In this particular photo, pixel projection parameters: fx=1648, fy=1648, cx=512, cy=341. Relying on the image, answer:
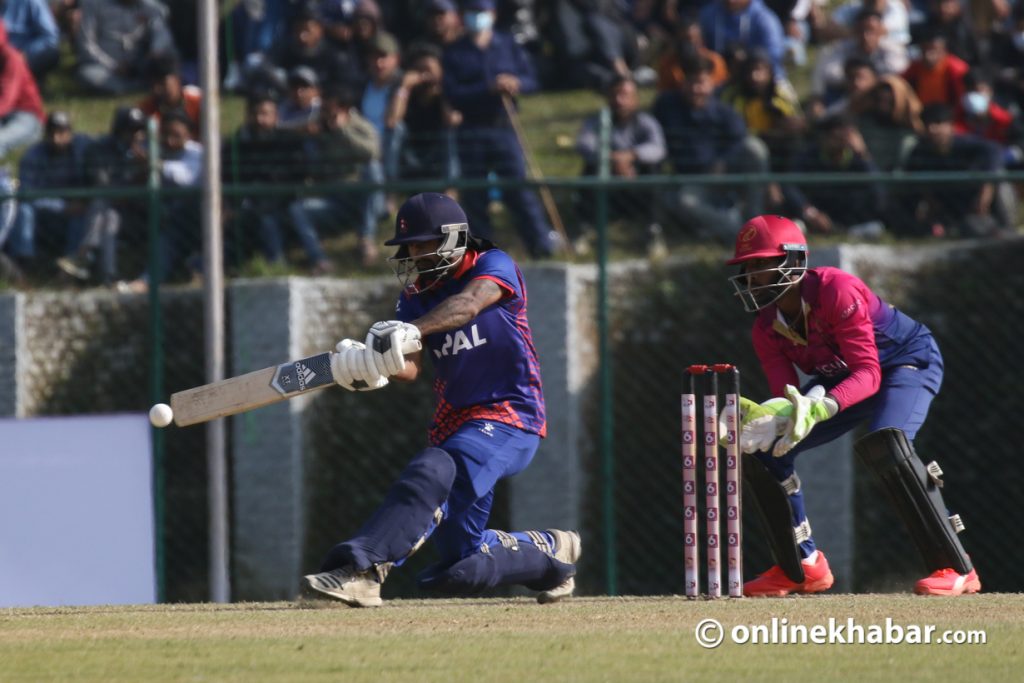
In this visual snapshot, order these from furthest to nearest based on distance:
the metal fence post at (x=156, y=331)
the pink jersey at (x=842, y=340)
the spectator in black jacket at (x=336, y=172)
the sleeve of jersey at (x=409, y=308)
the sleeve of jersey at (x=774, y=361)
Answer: the spectator in black jacket at (x=336, y=172) → the metal fence post at (x=156, y=331) → the sleeve of jersey at (x=774, y=361) → the pink jersey at (x=842, y=340) → the sleeve of jersey at (x=409, y=308)

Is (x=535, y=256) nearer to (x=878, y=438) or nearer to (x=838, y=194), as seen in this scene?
(x=838, y=194)

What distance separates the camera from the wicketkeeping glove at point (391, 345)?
21.1ft

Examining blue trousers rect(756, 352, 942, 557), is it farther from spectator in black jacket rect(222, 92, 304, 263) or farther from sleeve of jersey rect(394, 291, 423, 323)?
spectator in black jacket rect(222, 92, 304, 263)

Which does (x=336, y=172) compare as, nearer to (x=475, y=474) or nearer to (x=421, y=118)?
(x=421, y=118)

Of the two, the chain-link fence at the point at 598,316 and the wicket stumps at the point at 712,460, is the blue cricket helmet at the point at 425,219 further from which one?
the chain-link fence at the point at 598,316

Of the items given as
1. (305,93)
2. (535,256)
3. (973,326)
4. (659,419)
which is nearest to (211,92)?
(305,93)

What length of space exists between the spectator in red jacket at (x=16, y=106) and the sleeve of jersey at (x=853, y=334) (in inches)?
316

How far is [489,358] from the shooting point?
7086 millimetres

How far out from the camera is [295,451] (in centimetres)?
1137

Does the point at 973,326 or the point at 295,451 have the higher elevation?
the point at 973,326

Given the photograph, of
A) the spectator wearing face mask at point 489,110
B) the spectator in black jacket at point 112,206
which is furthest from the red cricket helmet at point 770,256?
the spectator in black jacket at point 112,206

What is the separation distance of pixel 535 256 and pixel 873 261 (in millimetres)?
2389

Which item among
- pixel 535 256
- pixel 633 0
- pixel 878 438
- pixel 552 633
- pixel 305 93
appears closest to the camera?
pixel 552 633

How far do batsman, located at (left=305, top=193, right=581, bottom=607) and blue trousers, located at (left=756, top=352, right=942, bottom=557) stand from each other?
1225mm
